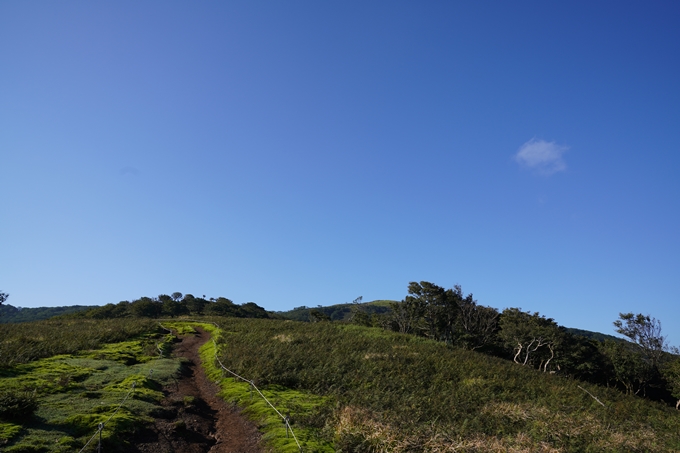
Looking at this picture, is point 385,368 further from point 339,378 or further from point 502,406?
point 502,406

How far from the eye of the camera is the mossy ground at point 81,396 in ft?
33.6

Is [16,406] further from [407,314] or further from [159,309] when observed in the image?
[159,309]

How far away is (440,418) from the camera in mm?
15531

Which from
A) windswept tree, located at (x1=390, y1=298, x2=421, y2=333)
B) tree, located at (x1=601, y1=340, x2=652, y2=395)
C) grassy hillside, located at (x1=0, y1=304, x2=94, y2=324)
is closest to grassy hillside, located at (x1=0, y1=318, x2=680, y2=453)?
windswept tree, located at (x1=390, y1=298, x2=421, y2=333)

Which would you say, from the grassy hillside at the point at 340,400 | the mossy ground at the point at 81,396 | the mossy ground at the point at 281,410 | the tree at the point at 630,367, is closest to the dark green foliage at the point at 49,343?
the grassy hillside at the point at 340,400

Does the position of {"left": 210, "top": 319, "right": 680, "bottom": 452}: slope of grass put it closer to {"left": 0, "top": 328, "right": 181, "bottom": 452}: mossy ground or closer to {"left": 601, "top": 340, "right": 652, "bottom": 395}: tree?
{"left": 0, "top": 328, "right": 181, "bottom": 452}: mossy ground

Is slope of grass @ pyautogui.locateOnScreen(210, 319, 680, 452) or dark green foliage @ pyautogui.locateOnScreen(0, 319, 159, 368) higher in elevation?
slope of grass @ pyautogui.locateOnScreen(210, 319, 680, 452)

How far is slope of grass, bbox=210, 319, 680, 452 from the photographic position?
12.5m

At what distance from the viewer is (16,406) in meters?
11.4

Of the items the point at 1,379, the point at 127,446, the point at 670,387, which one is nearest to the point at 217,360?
the point at 1,379

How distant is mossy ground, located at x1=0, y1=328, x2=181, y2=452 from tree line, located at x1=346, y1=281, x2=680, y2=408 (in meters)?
48.8

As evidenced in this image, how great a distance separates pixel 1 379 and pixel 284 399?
12.2m

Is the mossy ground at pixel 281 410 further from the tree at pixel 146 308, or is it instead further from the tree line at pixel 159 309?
the tree at pixel 146 308

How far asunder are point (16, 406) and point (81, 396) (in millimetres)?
3568
